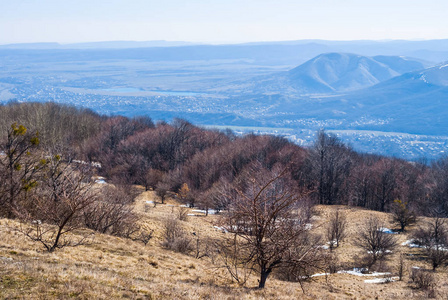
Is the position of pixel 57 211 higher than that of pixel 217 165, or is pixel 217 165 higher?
pixel 57 211

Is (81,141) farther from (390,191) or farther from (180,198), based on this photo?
(390,191)

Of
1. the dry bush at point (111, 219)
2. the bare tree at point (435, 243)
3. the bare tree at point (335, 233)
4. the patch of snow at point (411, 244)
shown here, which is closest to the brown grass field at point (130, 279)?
the dry bush at point (111, 219)

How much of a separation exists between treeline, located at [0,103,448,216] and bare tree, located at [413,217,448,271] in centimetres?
1361

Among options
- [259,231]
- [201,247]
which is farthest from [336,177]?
[259,231]

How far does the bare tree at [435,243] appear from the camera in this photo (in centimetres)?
2238

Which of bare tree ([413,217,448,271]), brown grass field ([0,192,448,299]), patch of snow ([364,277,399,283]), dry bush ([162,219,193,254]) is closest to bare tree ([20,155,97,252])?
brown grass field ([0,192,448,299])

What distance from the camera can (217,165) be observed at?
53.8m

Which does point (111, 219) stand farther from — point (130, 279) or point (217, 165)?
point (217, 165)

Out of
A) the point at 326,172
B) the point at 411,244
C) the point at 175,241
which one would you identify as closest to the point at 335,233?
the point at 411,244

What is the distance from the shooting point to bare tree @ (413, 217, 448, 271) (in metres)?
22.4

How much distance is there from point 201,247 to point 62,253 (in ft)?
29.8

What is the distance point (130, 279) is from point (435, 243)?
20.9 meters

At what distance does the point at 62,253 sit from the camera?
477 inches

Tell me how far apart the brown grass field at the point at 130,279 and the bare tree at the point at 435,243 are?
5.44 feet
